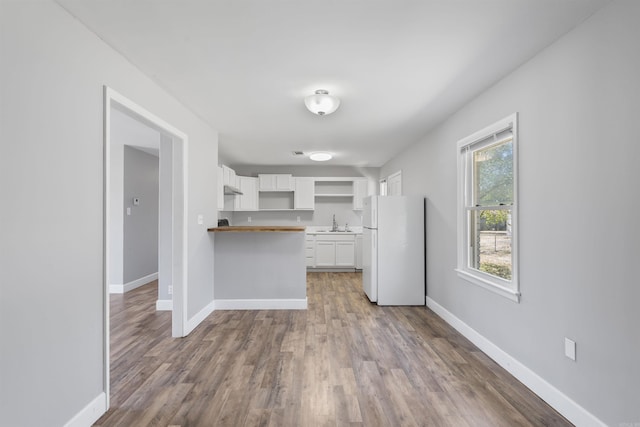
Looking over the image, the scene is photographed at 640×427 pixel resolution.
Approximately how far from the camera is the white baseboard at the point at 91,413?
1.77 metres

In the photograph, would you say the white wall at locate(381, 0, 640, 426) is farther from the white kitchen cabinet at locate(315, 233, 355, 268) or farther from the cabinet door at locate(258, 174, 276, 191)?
the cabinet door at locate(258, 174, 276, 191)

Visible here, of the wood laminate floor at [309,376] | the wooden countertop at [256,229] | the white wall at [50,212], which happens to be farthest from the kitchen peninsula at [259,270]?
the white wall at [50,212]

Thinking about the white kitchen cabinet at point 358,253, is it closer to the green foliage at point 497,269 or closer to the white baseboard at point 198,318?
the white baseboard at point 198,318

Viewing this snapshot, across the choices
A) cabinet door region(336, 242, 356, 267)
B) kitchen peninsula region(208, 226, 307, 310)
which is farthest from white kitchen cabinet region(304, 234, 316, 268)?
kitchen peninsula region(208, 226, 307, 310)

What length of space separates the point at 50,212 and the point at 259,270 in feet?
8.93

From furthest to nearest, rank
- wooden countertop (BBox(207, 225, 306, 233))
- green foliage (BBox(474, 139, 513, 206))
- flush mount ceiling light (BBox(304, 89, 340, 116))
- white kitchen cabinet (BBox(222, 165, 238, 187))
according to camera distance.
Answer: white kitchen cabinet (BBox(222, 165, 238, 187)), wooden countertop (BBox(207, 225, 306, 233)), flush mount ceiling light (BBox(304, 89, 340, 116)), green foliage (BBox(474, 139, 513, 206))

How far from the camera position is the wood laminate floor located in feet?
6.40

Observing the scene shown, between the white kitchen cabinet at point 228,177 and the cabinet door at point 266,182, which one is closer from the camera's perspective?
the white kitchen cabinet at point 228,177

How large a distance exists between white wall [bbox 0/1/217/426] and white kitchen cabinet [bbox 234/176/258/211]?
14.6 feet

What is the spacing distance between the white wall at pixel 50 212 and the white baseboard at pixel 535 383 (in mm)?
2820

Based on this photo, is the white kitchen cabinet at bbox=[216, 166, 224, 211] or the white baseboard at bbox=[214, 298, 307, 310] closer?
the white baseboard at bbox=[214, 298, 307, 310]

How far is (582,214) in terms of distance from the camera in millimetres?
1857

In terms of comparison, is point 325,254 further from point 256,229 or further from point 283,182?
point 256,229

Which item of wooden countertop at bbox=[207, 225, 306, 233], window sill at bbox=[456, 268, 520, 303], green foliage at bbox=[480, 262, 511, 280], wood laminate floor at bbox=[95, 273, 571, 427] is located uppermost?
wooden countertop at bbox=[207, 225, 306, 233]
